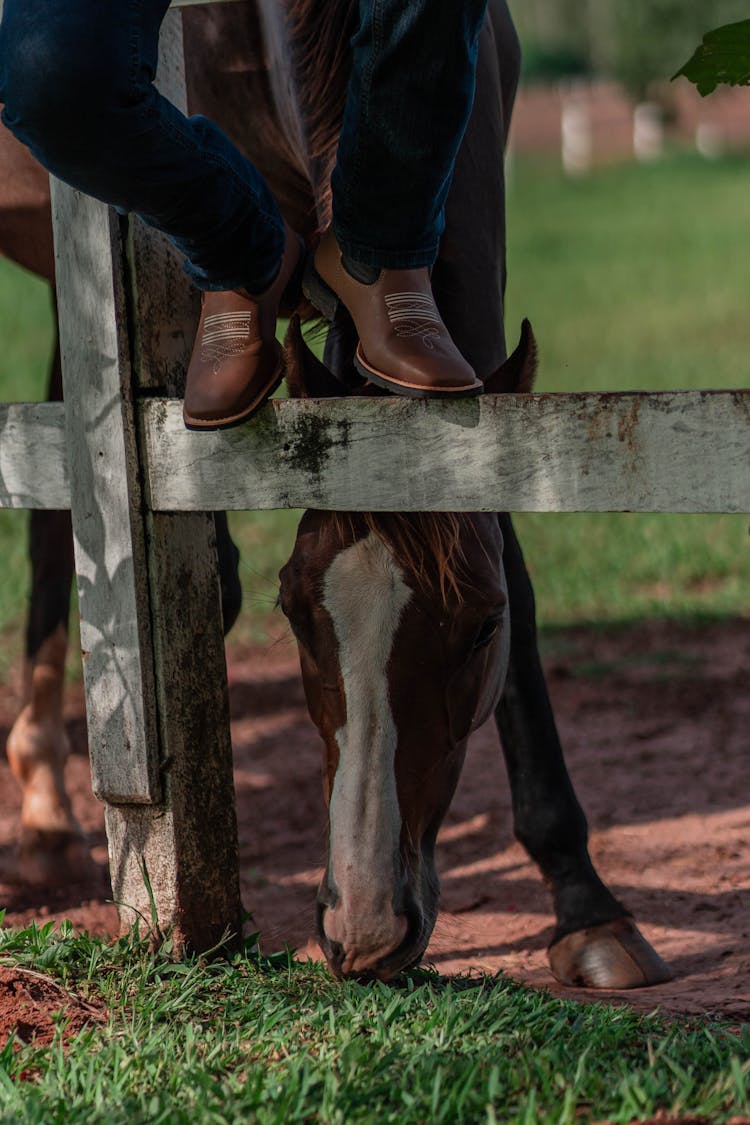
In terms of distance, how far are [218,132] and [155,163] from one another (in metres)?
0.23

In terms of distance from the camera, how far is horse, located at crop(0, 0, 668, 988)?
235cm

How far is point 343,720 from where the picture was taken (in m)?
2.40

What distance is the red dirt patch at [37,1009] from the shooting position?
218 cm

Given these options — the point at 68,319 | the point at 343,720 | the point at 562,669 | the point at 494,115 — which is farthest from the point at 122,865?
the point at 562,669

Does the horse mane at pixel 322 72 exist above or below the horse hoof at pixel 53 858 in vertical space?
above

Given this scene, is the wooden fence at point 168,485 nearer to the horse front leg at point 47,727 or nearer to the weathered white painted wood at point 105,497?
the weathered white painted wood at point 105,497

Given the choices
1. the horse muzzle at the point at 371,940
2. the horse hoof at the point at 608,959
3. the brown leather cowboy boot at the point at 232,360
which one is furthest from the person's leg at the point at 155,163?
the horse hoof at the point at 608,959

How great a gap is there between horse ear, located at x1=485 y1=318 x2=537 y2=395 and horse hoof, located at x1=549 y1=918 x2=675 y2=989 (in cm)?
137

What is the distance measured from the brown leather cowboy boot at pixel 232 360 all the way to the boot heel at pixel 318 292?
11 centimetres

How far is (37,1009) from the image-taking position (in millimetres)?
2242

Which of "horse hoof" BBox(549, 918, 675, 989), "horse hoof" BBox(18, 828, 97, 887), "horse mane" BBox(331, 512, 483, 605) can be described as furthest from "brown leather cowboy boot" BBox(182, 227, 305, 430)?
"horse hoof" BBox(18, 828, 97, 887)

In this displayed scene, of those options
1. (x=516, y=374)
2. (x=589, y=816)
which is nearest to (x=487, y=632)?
(x=516, y=374)

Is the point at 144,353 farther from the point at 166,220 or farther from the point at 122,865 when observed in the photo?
the point at 122,865

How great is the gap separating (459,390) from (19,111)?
83 centimetres
